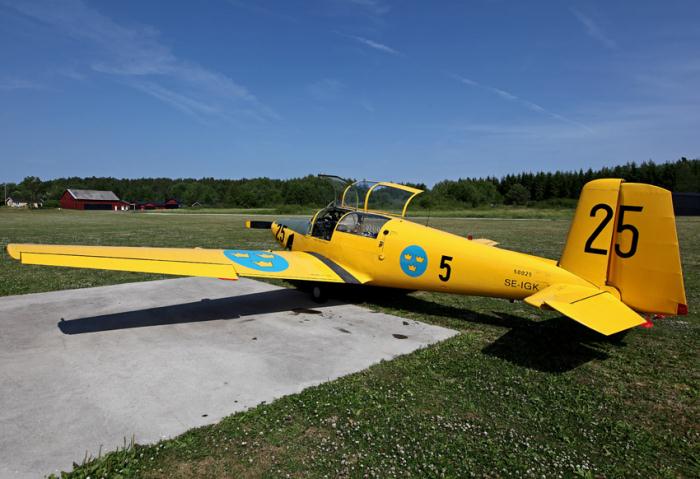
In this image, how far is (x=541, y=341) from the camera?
6590mm

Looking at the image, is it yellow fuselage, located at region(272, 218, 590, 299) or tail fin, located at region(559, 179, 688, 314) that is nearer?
tail fin, located at region(559, 179, 688, 314)

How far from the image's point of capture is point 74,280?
10547mm

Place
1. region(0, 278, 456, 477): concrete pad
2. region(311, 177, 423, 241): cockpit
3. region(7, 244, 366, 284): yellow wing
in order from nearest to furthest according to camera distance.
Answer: region(0, 278, 456, 477): concrete pad, region(7, 244, 366, 284): yellow wing, region(311, 177, 423, 241): cockpit

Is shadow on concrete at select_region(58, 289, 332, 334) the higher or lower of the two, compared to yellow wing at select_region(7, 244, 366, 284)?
lower

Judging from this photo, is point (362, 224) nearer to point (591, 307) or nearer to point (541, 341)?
point (541, 341)

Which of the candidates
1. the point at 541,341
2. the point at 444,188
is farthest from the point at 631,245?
the point at 444,188

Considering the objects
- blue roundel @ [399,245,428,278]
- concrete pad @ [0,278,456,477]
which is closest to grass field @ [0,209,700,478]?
concrete pad @ [0,278,456,477]

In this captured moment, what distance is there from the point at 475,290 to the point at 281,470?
185 inches

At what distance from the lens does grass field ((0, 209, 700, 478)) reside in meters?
3.46

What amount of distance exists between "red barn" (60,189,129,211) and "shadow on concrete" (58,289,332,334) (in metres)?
115

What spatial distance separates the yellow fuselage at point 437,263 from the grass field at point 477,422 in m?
1.03

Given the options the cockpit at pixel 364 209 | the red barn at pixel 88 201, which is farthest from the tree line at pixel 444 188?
the cockpit at pixel 364 209

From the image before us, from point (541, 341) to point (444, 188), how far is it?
97410mm

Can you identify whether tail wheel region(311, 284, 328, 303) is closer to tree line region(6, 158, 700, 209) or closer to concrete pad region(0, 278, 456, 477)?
concrete pad region(0, 278, 456, 477)
